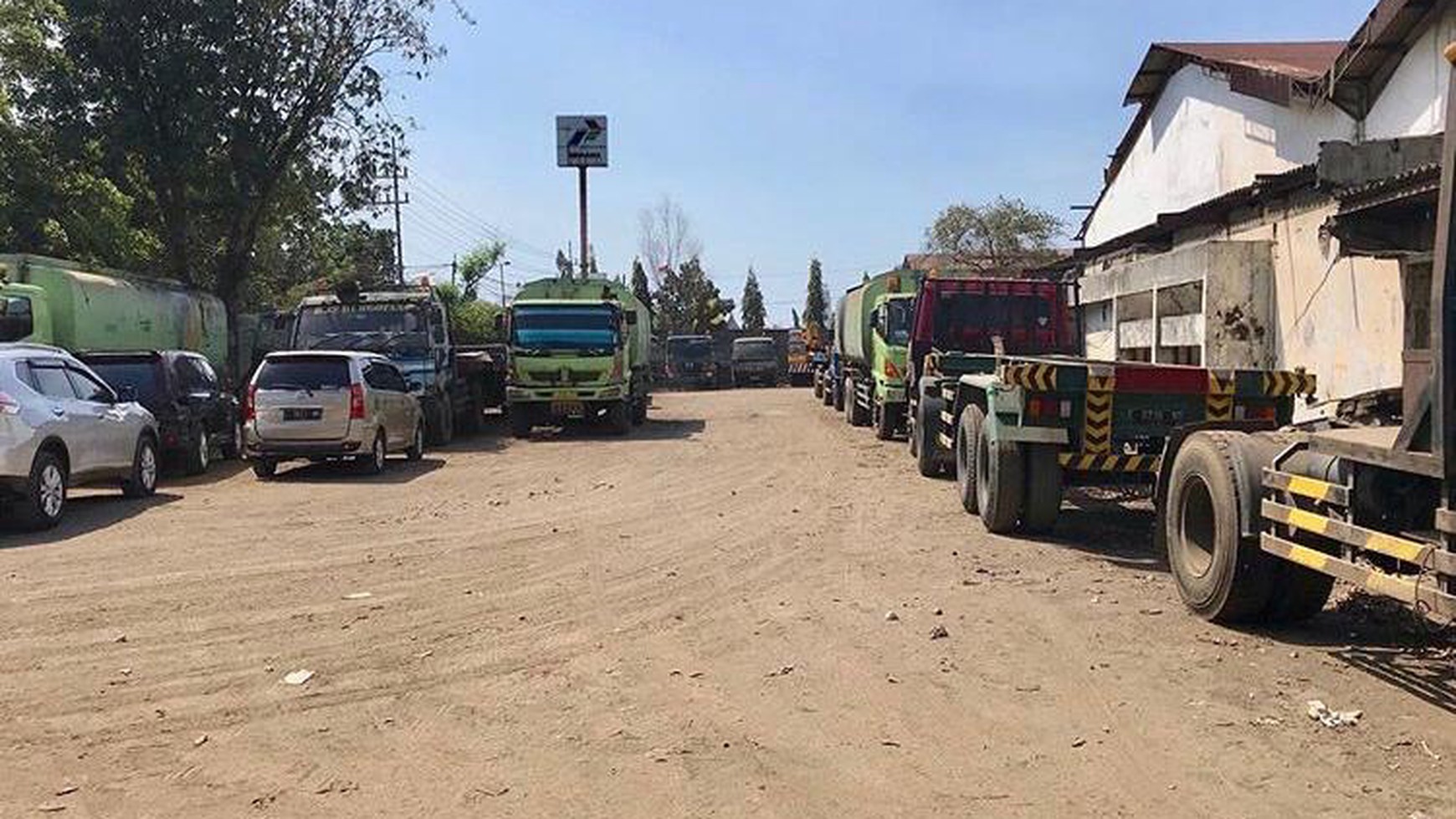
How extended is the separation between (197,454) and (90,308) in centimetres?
561

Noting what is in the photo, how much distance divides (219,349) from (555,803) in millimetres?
27130

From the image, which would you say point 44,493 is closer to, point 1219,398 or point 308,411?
point 308,411

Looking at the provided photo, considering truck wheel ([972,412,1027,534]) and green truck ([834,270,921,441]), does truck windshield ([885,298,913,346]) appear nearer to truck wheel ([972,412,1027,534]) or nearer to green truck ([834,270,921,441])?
green truck ([834,270,921,441])

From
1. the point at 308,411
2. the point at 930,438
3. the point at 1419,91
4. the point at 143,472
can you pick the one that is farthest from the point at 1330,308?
the point at 143,472

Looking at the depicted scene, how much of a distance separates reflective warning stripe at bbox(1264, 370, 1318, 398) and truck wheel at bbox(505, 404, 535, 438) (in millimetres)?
→ 15444

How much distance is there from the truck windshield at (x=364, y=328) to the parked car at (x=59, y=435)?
6727 mm

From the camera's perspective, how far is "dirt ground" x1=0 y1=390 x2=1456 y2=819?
15.3 feet

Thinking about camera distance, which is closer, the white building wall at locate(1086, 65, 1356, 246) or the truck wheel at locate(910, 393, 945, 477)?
the truck wheel at locate(910, 393, 945, 477)

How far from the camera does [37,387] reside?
12.0 meters

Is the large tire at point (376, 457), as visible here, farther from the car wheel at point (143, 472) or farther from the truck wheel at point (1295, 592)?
the truck wheel at point (1295, 592)

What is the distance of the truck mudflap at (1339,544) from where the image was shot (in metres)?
5.23

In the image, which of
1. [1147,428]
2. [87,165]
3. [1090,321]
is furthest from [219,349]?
[1147,428]

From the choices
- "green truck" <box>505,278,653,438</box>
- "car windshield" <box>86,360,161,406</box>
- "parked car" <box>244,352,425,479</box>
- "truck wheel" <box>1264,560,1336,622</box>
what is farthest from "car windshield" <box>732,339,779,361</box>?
"truck wheel" <box>1264,560,1336,622</box>

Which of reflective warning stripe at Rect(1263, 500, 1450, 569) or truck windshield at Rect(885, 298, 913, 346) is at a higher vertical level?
truck windshield at Rect(885, 298, 913, 346)
